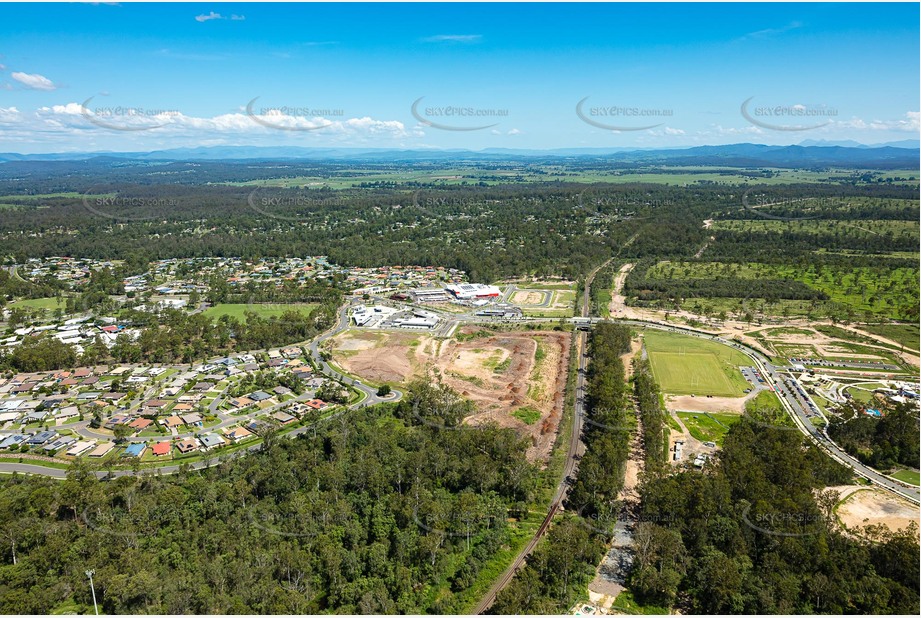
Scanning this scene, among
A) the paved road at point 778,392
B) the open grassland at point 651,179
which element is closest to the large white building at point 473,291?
the paved road at point 778,392

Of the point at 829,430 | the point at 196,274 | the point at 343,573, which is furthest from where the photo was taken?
the point at 196,274

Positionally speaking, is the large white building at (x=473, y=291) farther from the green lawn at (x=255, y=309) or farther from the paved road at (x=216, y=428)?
the paved road at (x=216, y=428)

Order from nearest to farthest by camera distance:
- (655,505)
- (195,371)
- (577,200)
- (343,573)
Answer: (343,573)
(655,505)
(195,371)
(577,200)

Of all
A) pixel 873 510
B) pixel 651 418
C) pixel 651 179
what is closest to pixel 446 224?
pixel 651 418

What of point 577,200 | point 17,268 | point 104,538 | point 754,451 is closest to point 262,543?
point 104,538

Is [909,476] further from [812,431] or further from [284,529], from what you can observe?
[284,529]

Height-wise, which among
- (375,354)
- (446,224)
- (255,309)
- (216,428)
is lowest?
(216,428)

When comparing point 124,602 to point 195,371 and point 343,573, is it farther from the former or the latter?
point 195,371

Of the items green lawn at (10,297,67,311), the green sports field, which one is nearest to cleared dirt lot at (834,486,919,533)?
the green sports field
